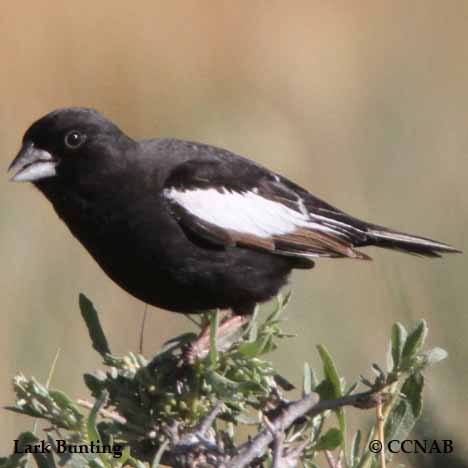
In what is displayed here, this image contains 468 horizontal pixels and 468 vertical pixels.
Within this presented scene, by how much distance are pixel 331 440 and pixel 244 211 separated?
4.88 feet

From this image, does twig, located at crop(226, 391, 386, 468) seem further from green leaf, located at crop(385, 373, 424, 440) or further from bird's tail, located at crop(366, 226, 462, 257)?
bird's tail, located at crop(366, 226, 462, 257)

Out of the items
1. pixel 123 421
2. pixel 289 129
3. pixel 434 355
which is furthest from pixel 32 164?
pixel 289 129

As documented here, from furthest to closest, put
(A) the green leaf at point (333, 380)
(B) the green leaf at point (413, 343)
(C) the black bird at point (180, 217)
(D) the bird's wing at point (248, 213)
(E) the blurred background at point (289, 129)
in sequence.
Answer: (E) the blurred background at point (289, 129)
(D) the bird's wing at point (248, 213)
(C) the black bird at point (180, 217)
(A) the green leaf at point (333, 380)
(B) the green leaf at point (413, 343)

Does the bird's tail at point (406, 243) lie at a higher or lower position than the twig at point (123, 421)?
higher

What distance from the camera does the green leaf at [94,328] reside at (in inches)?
86.7

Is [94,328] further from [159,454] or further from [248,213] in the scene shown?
[248,213]

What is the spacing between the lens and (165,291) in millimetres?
3096

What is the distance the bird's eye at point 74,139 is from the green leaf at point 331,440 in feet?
4.98

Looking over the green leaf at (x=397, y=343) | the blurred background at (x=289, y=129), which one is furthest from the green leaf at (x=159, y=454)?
the blurred background at (x=289, y=129)

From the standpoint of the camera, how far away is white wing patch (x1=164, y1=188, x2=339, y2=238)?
3.24 metres

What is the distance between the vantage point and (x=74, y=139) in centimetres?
327

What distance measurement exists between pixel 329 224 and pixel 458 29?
2.02 m

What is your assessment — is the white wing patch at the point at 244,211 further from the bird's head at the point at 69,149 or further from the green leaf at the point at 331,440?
the green leaf at the point at 331,440

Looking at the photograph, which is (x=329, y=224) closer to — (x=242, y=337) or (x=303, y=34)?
(x=242, y=337)
